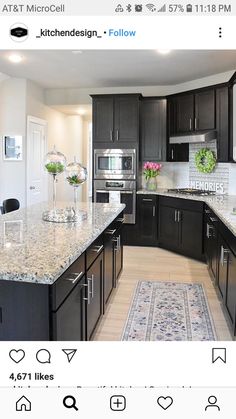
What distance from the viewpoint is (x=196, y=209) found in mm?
4457

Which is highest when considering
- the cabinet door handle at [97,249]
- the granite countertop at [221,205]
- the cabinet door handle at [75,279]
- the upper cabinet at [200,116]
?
the upper cabinet at [200,116]

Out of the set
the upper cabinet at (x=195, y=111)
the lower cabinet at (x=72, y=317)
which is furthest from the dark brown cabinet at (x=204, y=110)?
the lower cabinet at (x=72, y=317)

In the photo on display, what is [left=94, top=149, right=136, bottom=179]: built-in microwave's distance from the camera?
17.3ft

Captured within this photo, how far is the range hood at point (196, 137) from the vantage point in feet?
15.1

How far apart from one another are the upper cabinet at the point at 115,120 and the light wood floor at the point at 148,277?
5.34 feet

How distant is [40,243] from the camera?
187 centimetres

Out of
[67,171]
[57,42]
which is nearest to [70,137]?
[67,171]

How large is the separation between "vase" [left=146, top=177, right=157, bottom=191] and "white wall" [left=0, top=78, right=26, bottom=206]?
6.36ft

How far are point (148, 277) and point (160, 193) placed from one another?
1576 mm

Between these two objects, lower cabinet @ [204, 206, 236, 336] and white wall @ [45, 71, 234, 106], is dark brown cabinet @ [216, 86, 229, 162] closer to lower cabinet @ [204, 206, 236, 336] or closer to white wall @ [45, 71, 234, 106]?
white wall @ [45, 71, 234, 106]
